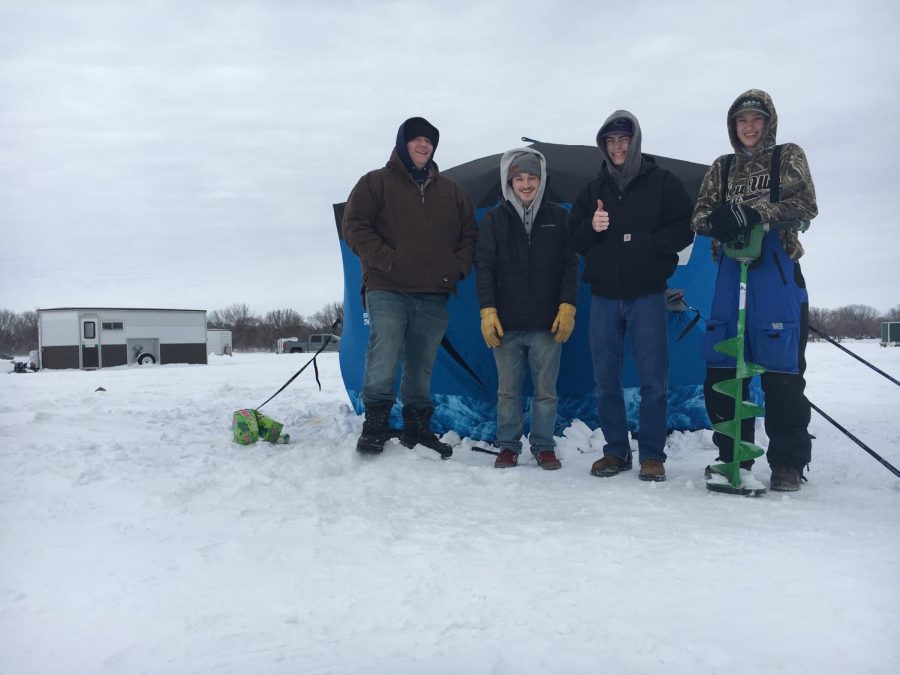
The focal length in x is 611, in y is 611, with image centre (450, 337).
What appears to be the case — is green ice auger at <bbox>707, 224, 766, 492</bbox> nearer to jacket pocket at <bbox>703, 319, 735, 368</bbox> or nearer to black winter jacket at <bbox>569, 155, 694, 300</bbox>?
jacket pocket at <bbox>703, 319, 735, 368</bbox>

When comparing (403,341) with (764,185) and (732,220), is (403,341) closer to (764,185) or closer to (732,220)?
(732,220)

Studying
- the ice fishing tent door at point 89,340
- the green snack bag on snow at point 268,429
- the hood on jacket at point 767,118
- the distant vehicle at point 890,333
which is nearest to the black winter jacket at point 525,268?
the hood on jacket at point 767,118

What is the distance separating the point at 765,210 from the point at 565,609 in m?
Answer: 2.08

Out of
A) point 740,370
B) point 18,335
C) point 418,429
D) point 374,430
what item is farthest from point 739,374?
point 18,335

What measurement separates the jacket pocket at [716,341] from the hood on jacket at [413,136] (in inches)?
70.3

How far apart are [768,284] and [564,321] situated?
1.00 m

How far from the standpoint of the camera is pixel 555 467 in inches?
130

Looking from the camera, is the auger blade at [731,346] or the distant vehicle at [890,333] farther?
the distant vehicle at [890,333]

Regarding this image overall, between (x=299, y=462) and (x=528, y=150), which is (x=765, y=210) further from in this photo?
(x=299, y=462)

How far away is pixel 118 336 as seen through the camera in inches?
896

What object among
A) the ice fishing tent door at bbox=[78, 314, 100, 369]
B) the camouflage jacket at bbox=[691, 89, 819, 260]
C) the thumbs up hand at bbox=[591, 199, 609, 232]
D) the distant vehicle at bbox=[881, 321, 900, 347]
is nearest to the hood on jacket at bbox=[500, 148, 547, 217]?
the thumbs up hand at bbox=[591, 199, 609, 232]

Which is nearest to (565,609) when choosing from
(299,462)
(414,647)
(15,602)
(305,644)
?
(414,647)

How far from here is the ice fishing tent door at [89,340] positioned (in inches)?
862

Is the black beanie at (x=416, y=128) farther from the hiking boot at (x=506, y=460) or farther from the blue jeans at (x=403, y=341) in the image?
the hiking boot at (x=506, y=460)
